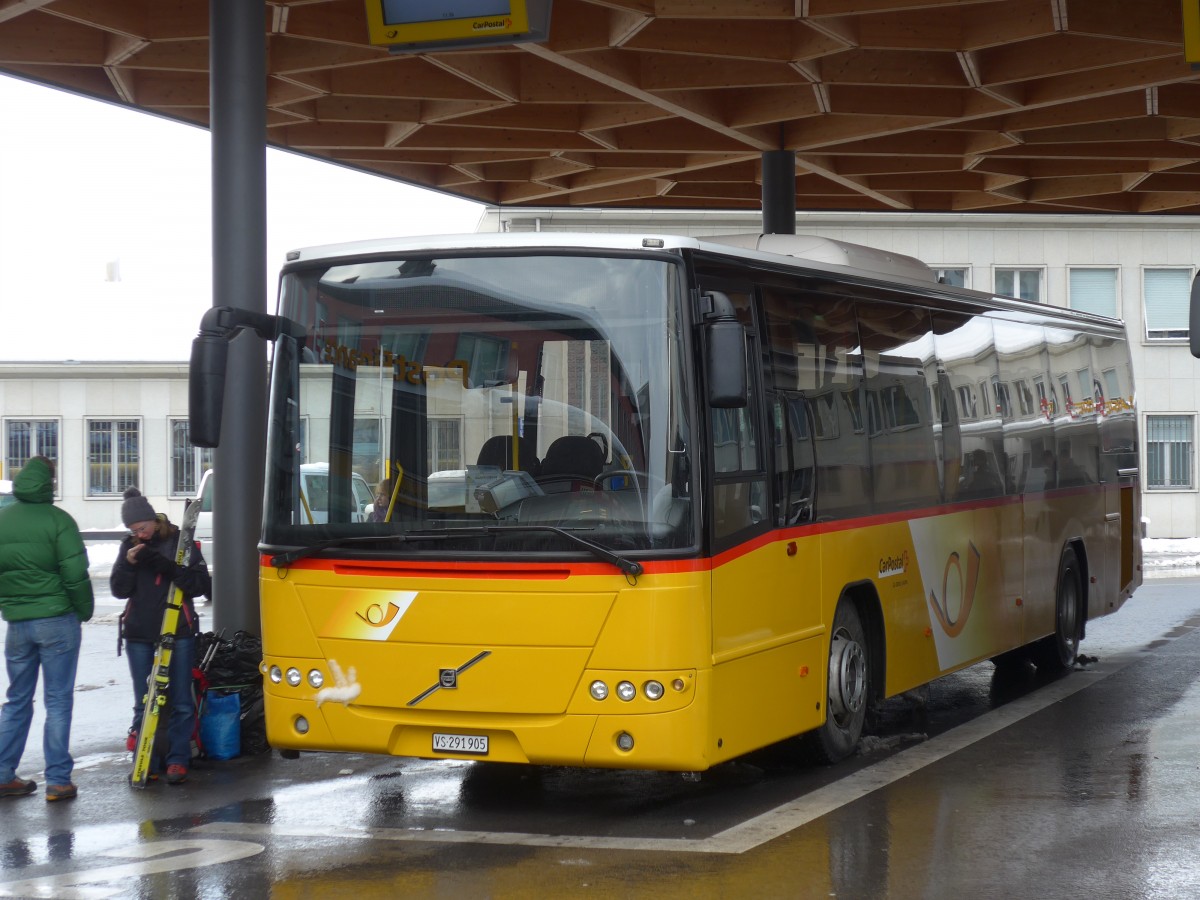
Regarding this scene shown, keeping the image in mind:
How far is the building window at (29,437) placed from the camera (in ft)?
153

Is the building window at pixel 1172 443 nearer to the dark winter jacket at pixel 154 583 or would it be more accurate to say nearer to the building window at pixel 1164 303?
the building window at pixel 1164 303

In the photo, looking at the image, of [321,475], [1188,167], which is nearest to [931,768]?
[321,475]

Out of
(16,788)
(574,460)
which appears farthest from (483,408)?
(16,788)

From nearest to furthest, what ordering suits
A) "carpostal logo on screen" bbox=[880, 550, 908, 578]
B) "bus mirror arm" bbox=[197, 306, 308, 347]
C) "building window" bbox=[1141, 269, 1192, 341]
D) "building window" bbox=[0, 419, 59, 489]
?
"bus mirror arm" bbox=[197, 306, 308, 347], "carpostal logo on screen" bbox=[880, 550, 908, 578], "building window" bbox=[1141, 269, 1192, 341], "building window" bbox=[0, 419, 59, 489]

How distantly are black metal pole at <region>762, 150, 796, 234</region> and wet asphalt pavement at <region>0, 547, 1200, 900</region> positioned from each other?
832 centimetres

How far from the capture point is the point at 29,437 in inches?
1842

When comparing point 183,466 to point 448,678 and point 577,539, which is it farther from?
point 577,539

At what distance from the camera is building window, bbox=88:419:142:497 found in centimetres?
4647

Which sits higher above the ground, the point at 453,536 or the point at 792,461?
the point at 792,461

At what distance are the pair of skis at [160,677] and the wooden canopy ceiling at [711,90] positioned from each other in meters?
5.38

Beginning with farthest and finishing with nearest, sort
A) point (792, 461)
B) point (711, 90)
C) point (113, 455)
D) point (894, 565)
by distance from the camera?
point (113, 455) < point (711, 90) < point (894, 565) < point (792, 461)

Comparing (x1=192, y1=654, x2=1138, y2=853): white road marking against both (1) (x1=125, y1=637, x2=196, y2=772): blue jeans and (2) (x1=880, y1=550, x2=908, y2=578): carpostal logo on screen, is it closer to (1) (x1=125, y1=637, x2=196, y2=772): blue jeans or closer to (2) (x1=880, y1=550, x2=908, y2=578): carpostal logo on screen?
(2) (x1=880, y1=550, x2=908, y2=578): carpostal logo on screen

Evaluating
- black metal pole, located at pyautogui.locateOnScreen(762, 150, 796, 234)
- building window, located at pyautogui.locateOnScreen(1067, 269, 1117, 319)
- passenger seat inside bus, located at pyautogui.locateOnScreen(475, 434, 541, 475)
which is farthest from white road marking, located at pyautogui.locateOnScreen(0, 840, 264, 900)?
building window, located at pyautogui.locateOnScreen(1067, 269, 1117, 319)

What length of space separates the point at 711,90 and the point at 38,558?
1027cm
